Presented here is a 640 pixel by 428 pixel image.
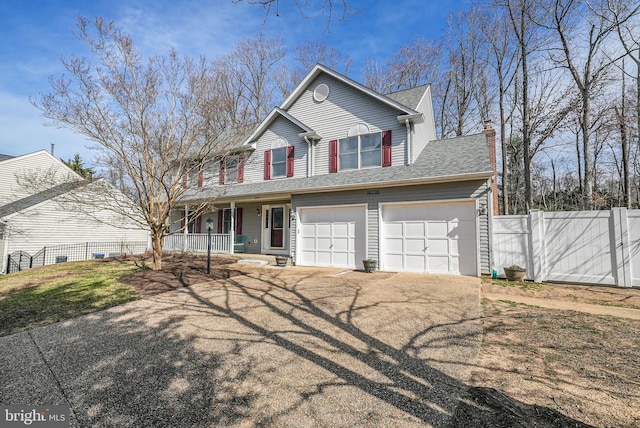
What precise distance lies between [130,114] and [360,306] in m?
9.55

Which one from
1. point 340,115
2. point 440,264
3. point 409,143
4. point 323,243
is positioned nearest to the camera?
point 440,264

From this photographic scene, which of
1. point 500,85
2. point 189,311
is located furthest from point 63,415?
point 500,85

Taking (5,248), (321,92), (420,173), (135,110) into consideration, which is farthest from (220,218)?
(5,248)

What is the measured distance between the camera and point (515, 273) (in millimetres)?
8336

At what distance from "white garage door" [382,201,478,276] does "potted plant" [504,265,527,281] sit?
0.83m

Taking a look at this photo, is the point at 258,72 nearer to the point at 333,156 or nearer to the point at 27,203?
the point at 333,156

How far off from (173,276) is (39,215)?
14.8 m

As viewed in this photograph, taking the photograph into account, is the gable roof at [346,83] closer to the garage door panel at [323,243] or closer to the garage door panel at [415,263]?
the garage door panel at [415,263]

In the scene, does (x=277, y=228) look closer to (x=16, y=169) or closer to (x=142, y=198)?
(x=142, y=198)

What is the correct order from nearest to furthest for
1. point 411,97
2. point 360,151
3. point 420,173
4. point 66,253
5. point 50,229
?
1. point 420,173
2. point 360,151
3. point 411,97
4. point 50,229
5. point 66,253

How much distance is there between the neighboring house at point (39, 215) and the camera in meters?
15.8

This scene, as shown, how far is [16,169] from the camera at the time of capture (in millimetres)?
19844

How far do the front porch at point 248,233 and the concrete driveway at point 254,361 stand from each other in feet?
25.8

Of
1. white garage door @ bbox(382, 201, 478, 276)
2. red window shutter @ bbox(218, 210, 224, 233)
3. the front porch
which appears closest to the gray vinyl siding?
white garage door @ bbox(382, 201, 478, 276)
